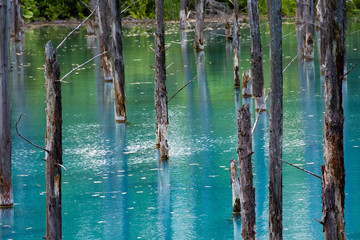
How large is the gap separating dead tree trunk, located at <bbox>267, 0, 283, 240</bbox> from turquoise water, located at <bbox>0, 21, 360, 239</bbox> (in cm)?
151

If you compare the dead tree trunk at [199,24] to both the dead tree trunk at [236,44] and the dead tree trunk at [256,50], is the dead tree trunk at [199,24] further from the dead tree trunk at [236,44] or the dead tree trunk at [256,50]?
the dead tree trunk at [256,50]

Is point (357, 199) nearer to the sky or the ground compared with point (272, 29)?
nearer to the ground

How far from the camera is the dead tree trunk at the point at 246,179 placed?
8.03 m

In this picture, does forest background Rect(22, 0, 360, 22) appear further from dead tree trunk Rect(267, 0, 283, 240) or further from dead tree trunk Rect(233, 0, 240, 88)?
dead tree trunk Rect(267, 0, 283, 240)

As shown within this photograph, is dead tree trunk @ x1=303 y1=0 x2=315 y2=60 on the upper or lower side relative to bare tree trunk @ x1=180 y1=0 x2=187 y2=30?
lower

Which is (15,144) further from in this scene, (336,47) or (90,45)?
(90,45)

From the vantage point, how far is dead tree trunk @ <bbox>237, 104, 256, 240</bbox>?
26.3ft

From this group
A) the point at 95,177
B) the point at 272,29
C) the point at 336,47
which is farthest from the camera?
the point at 95,177

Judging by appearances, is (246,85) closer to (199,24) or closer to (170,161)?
(170,161)

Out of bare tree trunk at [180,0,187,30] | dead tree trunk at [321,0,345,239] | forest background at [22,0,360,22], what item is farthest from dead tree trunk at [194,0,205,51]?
dead tree trunk at [321,0,345,239]

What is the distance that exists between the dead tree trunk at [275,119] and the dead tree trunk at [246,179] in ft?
0.77

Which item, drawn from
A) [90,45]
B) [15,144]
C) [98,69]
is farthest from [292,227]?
[90,45]

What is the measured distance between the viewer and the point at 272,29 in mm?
7973

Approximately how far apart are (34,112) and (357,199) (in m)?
10.5
